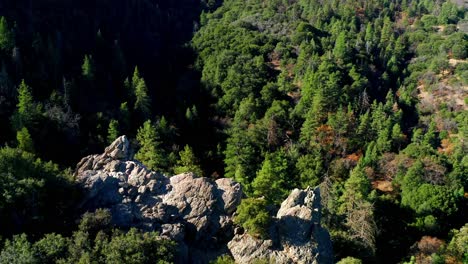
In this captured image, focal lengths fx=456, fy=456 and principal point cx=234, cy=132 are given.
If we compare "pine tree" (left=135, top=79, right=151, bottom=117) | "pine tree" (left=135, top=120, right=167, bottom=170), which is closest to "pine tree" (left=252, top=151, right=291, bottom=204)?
"pine tree" (left=135, top=120, right=167, bottom=170)

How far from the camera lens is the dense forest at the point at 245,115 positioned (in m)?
40.2

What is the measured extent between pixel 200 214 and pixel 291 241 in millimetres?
8412

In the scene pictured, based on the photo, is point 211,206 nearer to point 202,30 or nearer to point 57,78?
point 57,78

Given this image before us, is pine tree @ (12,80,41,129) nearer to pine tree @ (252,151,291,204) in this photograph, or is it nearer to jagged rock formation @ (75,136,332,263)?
jagged rock formation @ (75,136,332,263)

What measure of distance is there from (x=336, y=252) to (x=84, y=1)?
9009cm

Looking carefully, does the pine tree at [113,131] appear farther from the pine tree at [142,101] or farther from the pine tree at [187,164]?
the pine tree at [187,164]

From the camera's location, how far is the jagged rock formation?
39312 millimetres

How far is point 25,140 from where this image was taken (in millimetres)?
64375

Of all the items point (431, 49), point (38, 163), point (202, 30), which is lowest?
point (431, 49)

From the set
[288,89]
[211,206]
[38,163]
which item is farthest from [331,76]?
[38,163]

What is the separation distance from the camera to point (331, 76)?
9200 centimetres

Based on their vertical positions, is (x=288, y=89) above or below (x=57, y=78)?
below

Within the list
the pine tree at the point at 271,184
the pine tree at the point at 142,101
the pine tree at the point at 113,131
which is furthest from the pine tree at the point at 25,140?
the pine tree at the point at 271,184

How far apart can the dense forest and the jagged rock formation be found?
215 cm
